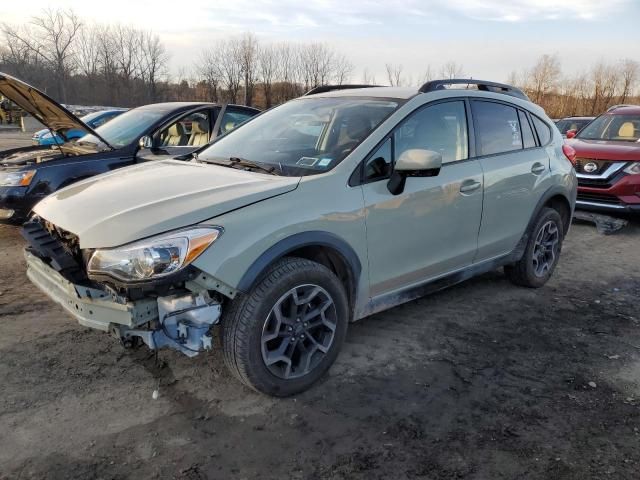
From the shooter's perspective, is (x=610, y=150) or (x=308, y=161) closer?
(x=308, y=161)

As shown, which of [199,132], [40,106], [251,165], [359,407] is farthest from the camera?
[199,132]

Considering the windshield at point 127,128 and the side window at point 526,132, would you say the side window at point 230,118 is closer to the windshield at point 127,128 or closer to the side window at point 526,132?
the windshield at point 127,128

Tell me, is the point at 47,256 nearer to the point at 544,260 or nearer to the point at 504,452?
the point at 504,452

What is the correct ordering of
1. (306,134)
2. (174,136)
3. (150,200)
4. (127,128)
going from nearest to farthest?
(150,200), (306,134), (127,128), (174,136)

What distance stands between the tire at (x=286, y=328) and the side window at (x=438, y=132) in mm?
1093

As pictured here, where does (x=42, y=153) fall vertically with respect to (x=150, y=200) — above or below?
below

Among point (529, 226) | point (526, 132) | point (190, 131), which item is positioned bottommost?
point (529, 226)

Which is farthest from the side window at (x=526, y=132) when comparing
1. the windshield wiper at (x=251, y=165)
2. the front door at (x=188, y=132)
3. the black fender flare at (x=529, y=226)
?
the front door at (x=188, y=132)

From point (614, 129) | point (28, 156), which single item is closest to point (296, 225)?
point (28, 156)

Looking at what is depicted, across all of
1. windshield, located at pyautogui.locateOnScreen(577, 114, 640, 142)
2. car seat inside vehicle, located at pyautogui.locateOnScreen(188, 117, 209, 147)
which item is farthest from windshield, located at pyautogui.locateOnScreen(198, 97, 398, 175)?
windshield, located at pyautogui.locateOnScreen(577, 114, 640, 142)

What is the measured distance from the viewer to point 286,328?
2.91m

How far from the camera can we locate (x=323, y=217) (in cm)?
295

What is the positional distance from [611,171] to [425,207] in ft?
18.1

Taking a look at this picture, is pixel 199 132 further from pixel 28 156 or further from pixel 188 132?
pixel 28 156
